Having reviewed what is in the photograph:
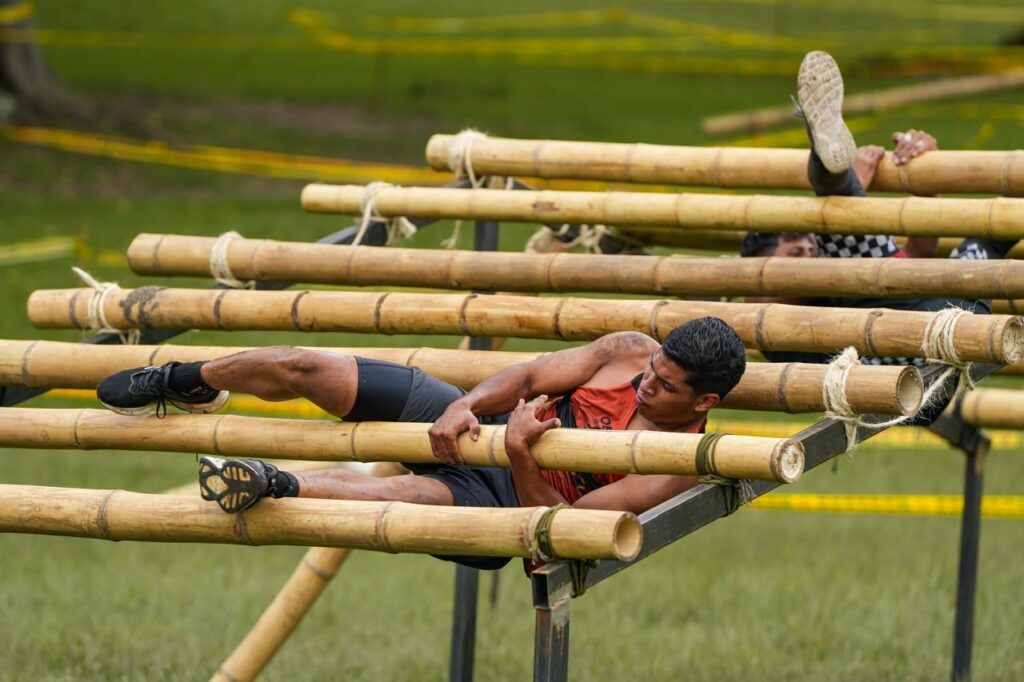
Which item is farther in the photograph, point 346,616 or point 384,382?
point 346,616

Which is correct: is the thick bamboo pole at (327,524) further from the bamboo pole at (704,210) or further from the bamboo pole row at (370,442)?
the bamboo pole at (704,210)

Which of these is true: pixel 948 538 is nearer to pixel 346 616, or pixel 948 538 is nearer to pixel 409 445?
pixel 346 616

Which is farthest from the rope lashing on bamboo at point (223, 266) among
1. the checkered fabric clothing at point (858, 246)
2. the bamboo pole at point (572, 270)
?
the checkered fabric clothing at point (858, 246)

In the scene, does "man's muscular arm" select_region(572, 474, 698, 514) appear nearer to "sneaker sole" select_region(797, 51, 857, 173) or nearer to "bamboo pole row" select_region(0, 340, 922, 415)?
"bamboo pole row" select_region(0, 340, 922, 415)

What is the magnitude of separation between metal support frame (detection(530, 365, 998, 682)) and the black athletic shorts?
73 centimetres

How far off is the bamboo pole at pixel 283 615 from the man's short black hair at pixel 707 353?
2103mm

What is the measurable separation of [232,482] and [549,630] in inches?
37.3

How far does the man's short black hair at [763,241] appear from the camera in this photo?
605 cm

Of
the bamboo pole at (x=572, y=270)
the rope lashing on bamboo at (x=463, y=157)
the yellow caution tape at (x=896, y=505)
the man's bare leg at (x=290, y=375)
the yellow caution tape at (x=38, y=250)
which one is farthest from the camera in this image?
the yellow caution tape at (x=38, y=250)

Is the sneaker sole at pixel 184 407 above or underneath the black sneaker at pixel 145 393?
underneath

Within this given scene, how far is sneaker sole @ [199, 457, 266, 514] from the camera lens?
3.94 metres

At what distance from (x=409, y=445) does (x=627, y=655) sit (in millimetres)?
3351

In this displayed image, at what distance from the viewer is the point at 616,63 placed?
22672mm

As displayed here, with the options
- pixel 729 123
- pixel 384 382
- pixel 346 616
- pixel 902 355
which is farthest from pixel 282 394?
pixel 729 123
